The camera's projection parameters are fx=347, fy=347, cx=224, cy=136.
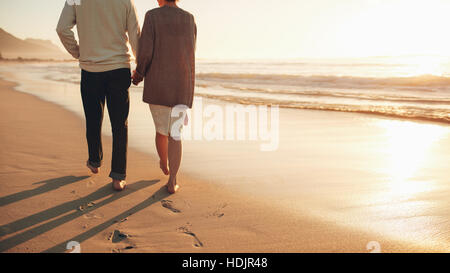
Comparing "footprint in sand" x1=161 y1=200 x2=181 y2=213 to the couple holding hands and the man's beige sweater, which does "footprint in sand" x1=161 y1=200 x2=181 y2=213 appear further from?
the man's beige sweater

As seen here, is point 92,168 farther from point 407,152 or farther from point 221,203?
point 407,152

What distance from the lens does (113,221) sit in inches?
99.8

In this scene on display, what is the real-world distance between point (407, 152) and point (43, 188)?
14.1 feet

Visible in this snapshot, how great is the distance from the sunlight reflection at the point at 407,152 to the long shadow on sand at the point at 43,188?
9.94ft

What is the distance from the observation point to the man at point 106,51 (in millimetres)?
3025

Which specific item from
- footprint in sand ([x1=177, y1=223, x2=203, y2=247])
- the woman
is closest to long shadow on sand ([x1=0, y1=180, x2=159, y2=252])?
the woman

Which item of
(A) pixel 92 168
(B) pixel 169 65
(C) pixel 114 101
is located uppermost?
(B) pixel 169 65

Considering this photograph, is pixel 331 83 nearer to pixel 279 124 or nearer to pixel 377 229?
pixel 279 124

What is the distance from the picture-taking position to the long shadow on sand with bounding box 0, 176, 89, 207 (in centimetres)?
287

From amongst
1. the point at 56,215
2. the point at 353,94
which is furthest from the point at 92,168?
the point at 353,94

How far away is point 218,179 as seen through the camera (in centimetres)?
355

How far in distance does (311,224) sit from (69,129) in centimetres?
449

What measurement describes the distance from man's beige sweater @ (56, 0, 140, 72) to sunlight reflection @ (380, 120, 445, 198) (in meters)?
2.78

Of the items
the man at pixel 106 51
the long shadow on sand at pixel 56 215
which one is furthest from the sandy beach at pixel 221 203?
the man at pixel 106 51
